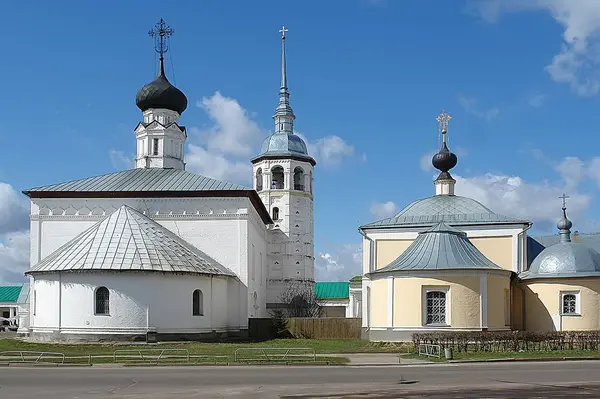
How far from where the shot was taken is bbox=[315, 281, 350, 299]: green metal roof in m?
93.8

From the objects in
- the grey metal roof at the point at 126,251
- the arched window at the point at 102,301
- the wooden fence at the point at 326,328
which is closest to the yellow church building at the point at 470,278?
the wooden fence at the point at 326,328

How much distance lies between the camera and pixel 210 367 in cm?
2525

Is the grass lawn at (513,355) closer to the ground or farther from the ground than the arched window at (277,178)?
closer to the ground

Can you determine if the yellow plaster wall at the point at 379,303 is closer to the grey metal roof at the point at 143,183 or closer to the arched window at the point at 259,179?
the grey metal roof at the point at 143,183

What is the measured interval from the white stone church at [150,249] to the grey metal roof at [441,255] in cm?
966

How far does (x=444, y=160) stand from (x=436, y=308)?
14459mm

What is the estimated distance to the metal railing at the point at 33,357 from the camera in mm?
26922

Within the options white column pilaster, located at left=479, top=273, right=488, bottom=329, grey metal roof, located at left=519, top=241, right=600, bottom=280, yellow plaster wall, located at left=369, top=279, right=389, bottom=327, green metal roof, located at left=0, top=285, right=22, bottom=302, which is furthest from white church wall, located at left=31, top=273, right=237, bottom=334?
green metal roof, located at left=0, top=285, right=22, bottom=302

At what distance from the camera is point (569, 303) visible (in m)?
36.6

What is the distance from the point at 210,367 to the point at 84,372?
3.96 metres

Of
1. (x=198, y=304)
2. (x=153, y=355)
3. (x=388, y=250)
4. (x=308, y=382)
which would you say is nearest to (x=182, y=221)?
(x=198, y=304)

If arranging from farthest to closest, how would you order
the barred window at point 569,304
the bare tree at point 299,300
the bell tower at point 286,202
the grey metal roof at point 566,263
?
1. the bell tower at point 286,202
2. the bare tree at point 299,300
3. the barred window at point 569,304
4. the grey metal roof at point 566,263

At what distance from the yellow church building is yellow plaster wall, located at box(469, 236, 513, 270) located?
50 millimetres

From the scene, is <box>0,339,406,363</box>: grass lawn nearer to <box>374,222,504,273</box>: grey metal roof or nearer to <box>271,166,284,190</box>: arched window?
<box>374,222,504,273</box>: grey metal roof
